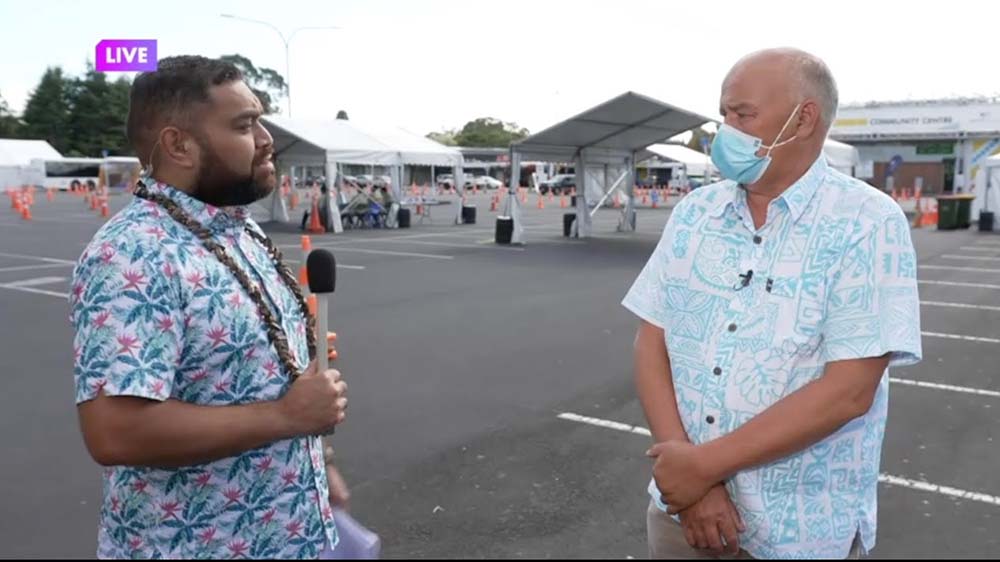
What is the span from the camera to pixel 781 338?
1907 millimetres

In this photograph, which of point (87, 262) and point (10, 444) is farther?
point (10, 444)

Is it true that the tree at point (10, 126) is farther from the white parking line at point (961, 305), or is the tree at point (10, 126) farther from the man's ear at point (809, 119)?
the man's ear at point (809, 119)

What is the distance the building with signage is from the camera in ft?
160

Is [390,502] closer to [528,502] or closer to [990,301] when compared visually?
[528,502]

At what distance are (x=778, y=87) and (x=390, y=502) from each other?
296 centimetres

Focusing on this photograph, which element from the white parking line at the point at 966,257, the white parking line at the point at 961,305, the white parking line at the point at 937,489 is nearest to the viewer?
the white parking line at the point at 937,489

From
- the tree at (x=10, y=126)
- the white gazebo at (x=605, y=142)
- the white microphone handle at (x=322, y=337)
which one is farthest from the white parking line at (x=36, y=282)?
the tree at (x=10, y=126)

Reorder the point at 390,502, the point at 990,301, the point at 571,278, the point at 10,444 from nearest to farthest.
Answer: the point at 390,502
the point at 10,444
the point at 990,301
the point at 571,278

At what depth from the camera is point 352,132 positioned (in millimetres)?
23844

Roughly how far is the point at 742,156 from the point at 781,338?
508 mm

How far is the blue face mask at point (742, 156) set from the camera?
2072 millimetres

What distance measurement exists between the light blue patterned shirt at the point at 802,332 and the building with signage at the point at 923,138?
164 ft

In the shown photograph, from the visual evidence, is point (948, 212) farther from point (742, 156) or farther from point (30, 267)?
point (742, 156)

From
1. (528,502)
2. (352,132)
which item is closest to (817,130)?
(528,502)
